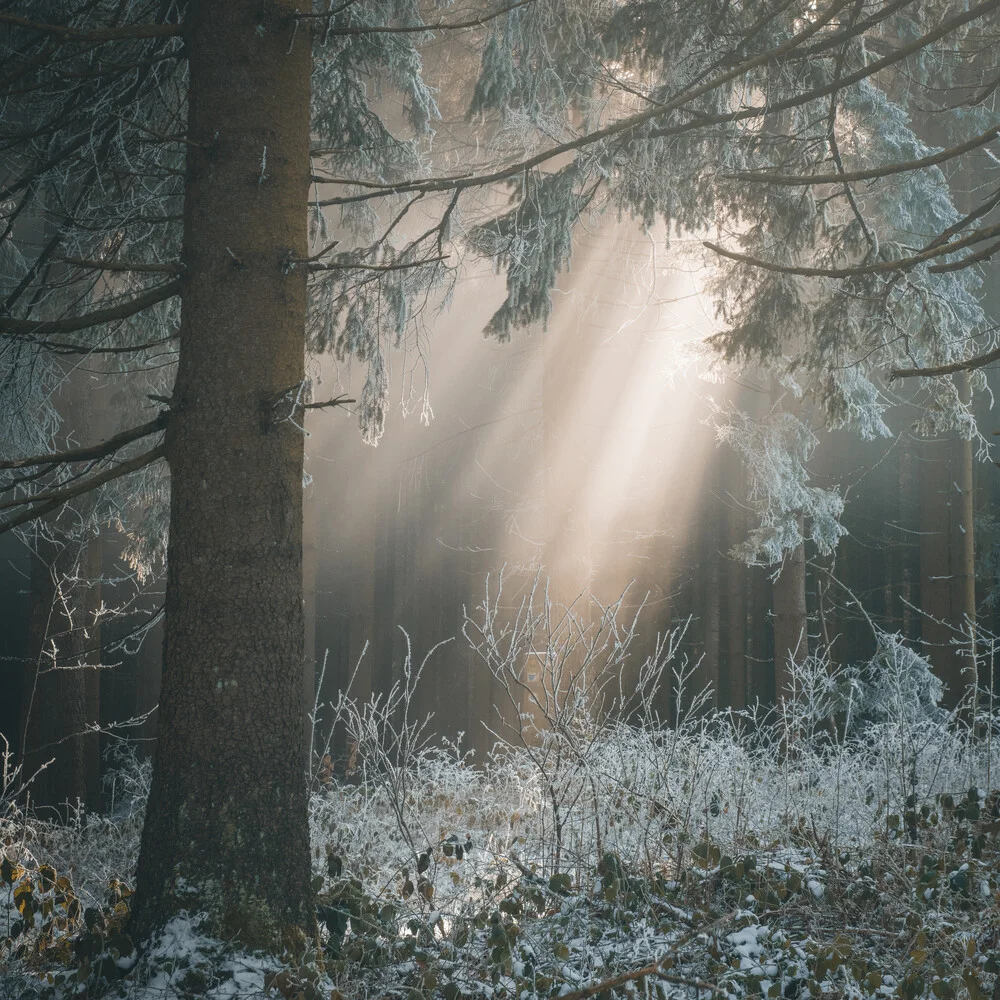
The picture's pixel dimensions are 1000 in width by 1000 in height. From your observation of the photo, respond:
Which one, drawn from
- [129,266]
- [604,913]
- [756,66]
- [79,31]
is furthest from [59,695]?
[756,66]

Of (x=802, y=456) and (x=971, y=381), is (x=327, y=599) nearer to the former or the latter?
(x=802, y=456)

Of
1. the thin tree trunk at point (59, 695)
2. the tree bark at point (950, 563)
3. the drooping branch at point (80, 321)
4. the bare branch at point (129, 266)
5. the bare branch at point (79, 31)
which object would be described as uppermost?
the bare branch at point (79, 31)

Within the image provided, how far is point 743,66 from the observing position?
3836 millimetres

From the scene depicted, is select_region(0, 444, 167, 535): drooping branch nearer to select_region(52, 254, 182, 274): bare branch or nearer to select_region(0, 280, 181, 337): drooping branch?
select_region(0, 280, 181, 337): drooping branch

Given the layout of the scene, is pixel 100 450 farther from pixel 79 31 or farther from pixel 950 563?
pixel 950 563

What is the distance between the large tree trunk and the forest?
2 centimetres

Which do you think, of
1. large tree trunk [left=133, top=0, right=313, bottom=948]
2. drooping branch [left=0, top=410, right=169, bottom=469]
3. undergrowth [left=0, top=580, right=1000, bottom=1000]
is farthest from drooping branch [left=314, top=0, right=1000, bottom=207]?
undergrowth [left=0, top=580, right=1000, bottom=1000]

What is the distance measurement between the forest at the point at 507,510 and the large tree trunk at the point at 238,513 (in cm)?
2

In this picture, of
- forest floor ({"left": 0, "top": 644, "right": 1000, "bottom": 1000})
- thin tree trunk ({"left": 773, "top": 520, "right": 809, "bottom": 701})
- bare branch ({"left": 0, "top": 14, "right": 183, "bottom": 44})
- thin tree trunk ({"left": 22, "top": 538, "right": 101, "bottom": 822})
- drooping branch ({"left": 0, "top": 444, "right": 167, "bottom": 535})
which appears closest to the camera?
forest floor ({"left": 0, "top": 644, "right": 1000, "bottom": 1000})

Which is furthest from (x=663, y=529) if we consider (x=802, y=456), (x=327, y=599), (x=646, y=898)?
(x=646, y=898)

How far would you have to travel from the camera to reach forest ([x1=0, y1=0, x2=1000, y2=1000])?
359 cm

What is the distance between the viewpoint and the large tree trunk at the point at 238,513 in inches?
139

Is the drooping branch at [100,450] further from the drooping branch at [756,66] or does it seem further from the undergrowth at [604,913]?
the undergrowth at [604,913]

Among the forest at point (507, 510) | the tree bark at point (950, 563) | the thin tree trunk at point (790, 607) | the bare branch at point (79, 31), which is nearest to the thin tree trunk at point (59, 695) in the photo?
the forest at point (507, 510)
